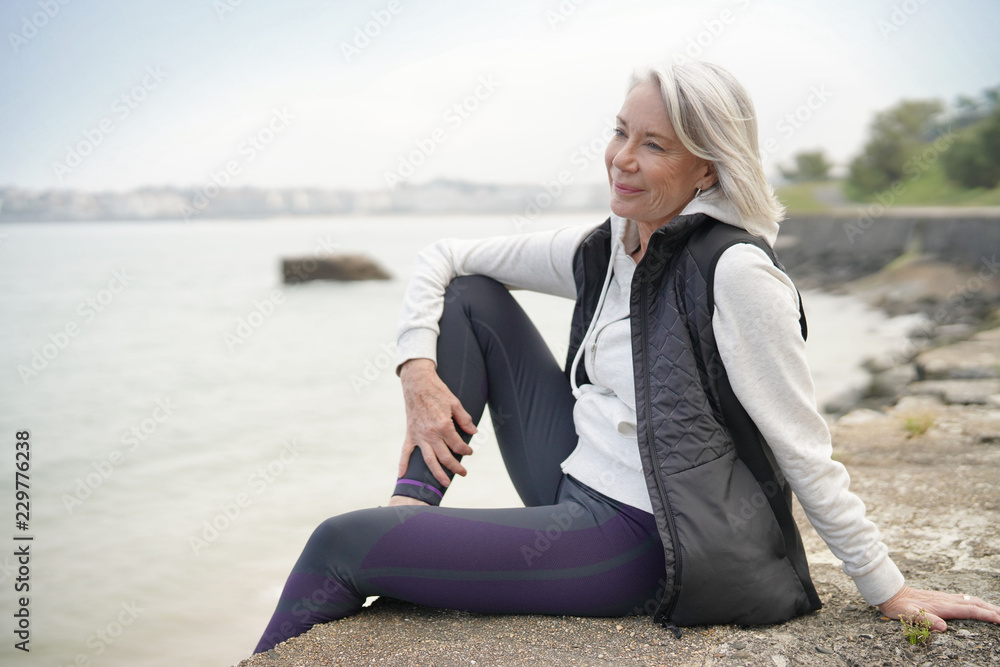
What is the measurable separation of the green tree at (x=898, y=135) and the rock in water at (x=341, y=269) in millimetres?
15944

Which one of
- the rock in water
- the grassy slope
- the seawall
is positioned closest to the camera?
the seawall

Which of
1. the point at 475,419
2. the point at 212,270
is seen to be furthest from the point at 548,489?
the point at 212,270

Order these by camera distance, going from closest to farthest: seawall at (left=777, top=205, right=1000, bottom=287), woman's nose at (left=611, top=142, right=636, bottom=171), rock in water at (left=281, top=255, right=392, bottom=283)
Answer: woman's nose at (left=611, top=142, right=636, bottom=171), seawall at (left=777, top=205, right=1000, bottom=287), rock in water at (left=281, top=255, right=392, bottom=283)

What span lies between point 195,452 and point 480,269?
4.64 metres

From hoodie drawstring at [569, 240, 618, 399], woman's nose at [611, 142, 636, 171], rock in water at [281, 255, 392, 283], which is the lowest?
Answer: rock in water at [281, 255, 392, 283]

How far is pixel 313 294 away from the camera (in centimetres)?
1684

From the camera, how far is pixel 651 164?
65.7 inches

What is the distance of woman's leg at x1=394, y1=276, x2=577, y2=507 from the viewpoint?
75.0 inches

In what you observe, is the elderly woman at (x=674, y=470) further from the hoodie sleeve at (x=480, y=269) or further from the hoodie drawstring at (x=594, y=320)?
the hoodie sleeve at (x=480, y=269)

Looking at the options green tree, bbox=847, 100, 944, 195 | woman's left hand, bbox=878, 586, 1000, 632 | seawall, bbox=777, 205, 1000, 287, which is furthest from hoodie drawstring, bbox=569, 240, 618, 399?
green tree, bbox=847, 100, 944, 195

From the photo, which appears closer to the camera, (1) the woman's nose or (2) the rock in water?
(1) the woman's nose

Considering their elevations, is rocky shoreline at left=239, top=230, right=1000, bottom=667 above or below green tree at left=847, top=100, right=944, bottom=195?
below

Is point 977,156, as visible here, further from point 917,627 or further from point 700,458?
point 700,458

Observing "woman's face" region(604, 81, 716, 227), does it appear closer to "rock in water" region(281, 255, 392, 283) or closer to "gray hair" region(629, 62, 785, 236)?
"gray hair" region(629, 62, 785, 236)
